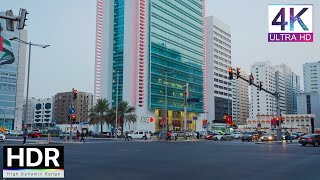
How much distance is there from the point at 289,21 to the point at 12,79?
5844 inches

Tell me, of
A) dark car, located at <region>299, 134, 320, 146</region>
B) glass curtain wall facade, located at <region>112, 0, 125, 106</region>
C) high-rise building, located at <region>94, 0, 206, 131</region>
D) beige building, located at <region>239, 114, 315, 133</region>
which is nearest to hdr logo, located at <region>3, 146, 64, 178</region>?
dark car, located at <region>299, 134, 320, 146</region>

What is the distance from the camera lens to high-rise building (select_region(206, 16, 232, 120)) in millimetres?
166750

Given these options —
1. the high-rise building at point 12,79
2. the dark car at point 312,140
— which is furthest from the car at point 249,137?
the high-rise building at point 12,79

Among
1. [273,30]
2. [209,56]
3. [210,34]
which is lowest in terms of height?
[273,30]

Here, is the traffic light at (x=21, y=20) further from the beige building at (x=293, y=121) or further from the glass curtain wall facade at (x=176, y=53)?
the beige building at (x=293, y=121)

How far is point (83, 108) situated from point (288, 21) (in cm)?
17562

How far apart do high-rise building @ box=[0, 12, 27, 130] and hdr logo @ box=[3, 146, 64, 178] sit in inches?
5998

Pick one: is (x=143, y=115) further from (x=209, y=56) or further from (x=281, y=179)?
(x=281, y=179)

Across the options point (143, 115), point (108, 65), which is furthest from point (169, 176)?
point (108, 65)

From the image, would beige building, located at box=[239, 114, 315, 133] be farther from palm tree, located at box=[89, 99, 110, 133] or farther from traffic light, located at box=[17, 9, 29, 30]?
traffic light, located at box=[17, 9, 29, 30]

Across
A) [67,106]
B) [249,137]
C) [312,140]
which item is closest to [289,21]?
[312,140]

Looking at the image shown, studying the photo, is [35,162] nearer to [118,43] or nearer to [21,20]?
[21,20]

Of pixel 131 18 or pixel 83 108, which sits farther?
pixel 83 108

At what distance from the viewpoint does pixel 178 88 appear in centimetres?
12550
